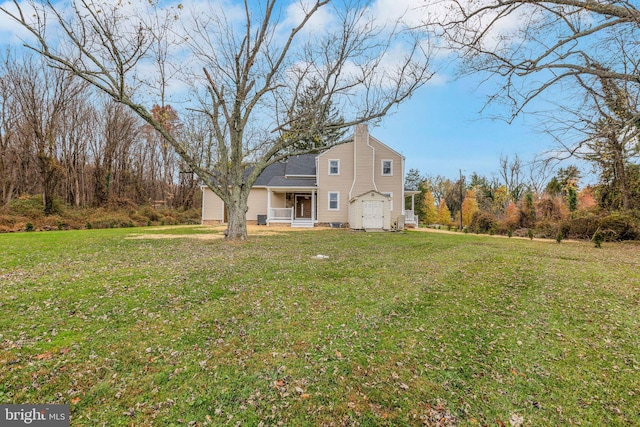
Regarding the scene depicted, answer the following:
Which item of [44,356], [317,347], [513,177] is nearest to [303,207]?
[317,347]

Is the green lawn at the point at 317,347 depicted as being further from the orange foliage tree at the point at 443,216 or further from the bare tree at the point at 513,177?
the bare tree at the point at 513,177

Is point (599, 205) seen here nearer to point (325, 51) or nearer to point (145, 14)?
point (325, 51)

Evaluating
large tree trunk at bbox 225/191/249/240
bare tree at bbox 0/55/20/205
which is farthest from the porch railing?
bare tree at bbox 0/55/20/205

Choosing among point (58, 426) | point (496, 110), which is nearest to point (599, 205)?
point (496, 110)

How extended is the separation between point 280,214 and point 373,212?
759 centimetres

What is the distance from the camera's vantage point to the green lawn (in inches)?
95.9

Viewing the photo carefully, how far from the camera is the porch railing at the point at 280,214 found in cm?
2248

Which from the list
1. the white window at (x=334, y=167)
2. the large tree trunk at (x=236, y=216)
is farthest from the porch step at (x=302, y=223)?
the large tree trunk at (x=236, y=216)

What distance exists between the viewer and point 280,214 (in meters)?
22.9

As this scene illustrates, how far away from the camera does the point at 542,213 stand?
20.7 m

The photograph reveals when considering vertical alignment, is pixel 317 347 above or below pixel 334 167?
below

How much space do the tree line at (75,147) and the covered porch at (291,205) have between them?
25.0ft

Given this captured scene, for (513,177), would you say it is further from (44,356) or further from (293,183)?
(44,356)

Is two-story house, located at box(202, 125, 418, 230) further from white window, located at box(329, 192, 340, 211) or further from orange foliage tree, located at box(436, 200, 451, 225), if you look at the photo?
orange foliage tree, located at box(436, 200, 451, 225)
